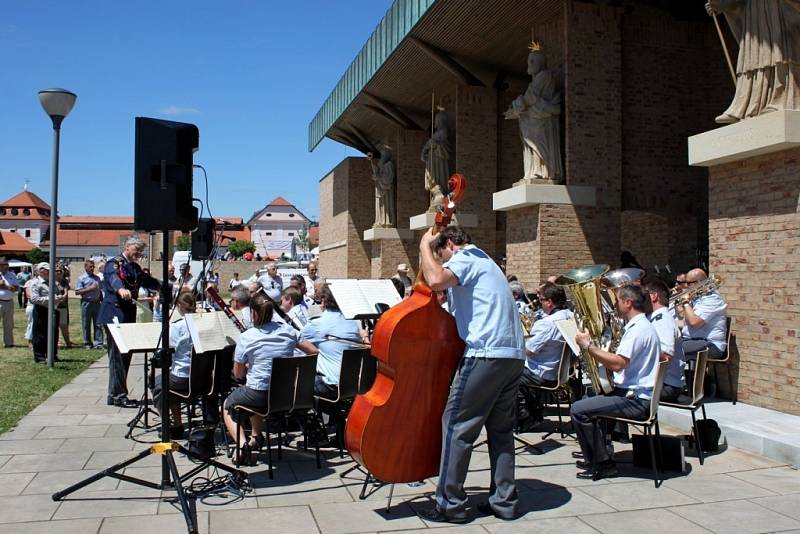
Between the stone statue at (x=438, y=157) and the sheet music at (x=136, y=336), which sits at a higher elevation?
the stone statue at (x=438, y=157)

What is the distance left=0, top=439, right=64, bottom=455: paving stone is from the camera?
6.61 meters

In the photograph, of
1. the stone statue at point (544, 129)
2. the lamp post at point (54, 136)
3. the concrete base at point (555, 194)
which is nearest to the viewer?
the lamp post at point (54, 136)

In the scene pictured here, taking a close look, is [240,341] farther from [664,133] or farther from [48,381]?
[664,133]

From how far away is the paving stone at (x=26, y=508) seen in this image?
4.73 meters

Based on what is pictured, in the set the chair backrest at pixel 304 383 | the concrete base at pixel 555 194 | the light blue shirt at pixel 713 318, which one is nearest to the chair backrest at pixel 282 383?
the chair backrest at pixel 304 383

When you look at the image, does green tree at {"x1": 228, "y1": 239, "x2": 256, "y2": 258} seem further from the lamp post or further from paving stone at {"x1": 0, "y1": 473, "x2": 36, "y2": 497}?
paving stone at {"x1": 0, "y1": 473, "x2": 36, "y2": 497}

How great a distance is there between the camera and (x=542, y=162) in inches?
546

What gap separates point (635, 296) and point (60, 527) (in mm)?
4234

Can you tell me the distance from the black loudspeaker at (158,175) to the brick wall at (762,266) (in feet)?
19.4

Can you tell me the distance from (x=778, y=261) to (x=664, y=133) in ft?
23.8

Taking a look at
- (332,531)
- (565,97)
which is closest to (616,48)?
(565,97)

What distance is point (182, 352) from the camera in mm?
7090

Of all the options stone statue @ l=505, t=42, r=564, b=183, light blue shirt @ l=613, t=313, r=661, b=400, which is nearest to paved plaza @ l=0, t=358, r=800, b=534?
light blue shirt @ l=613, t=313, r=661, b=400

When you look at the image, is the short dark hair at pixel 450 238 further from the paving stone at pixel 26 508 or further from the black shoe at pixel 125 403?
the black shoe at pixel 125 403
